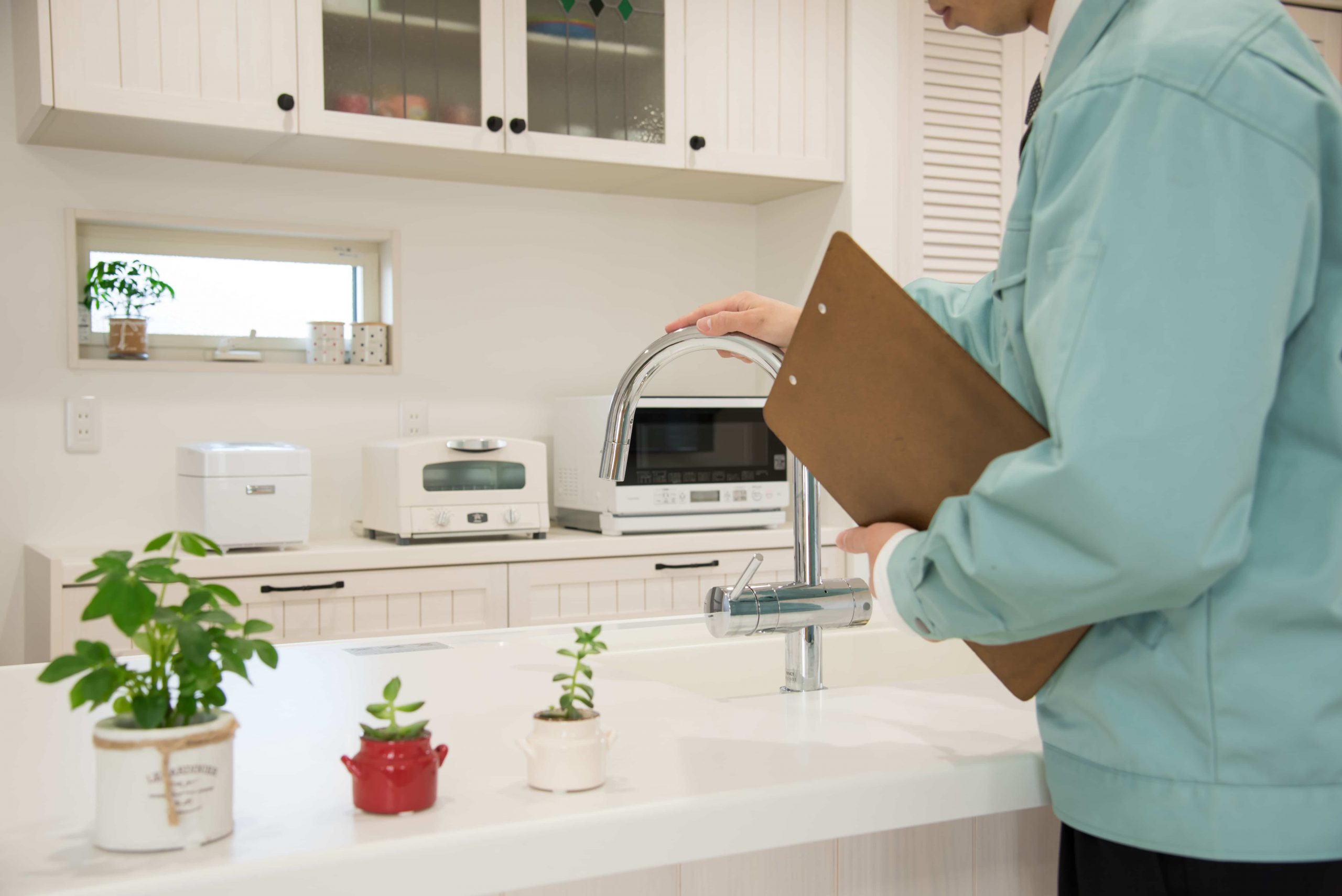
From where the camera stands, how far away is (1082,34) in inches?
28.2

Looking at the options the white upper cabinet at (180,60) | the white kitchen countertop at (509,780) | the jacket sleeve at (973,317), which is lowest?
the white kitchen countertop at (509,780)

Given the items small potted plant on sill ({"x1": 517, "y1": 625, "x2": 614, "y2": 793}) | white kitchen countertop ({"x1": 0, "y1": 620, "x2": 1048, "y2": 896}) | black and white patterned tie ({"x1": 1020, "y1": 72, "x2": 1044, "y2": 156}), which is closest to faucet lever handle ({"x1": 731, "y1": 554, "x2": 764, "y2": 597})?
white kitchen countertop ({"x1": 0, "y1": 620, "x2": 1048, "y2": 896})

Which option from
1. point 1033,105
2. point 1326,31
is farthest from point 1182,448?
point 1326,31

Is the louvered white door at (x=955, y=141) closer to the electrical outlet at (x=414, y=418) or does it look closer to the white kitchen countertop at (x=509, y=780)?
the electrical outlet at (x=414, y=418)

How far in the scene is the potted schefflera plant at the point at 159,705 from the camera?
613mm

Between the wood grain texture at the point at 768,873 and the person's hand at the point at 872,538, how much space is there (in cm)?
23

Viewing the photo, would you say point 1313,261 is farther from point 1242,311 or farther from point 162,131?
point 162,131

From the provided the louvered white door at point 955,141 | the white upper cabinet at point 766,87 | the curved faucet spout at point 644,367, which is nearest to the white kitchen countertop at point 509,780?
the curved faucet spout at point 644,367

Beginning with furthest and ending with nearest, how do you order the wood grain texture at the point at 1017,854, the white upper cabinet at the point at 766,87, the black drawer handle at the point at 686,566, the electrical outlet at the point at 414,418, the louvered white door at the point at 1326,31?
the louvered white door at the point at 1326,31 → the electrical outlet at the point at 414,418 → the white upper cabinet at the point at 766,87 → the black drawer handle at the point at 686,566 → the wood grain texture at the point at 1017,854

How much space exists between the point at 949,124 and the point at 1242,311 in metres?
2.69

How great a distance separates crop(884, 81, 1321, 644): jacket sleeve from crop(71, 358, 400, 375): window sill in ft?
8.12

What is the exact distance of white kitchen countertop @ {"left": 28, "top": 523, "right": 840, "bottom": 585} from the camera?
7.55 ft

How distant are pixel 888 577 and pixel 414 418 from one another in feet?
7.89

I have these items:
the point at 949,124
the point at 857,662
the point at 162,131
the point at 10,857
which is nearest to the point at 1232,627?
the point at 10,857
